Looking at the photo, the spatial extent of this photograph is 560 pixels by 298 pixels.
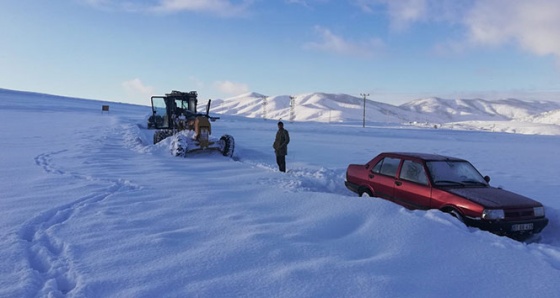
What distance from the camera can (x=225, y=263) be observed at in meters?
4.06

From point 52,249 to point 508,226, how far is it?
5960mm

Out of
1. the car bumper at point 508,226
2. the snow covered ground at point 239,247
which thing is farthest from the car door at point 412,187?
the snow covered ground at point 239,247

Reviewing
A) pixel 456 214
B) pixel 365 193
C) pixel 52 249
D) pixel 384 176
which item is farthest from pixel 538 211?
pixel 52 249

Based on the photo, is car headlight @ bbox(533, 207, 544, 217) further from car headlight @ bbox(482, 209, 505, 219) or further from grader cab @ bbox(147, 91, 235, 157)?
grader cab @ bbox(147, 91, 235, 157)

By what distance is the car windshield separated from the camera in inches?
278

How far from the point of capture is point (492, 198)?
6.33m

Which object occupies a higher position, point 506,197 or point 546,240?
point 506,197

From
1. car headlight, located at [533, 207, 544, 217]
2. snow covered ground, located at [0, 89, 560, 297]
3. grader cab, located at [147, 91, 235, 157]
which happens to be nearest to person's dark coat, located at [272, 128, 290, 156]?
snow covered ground, located at [0, 89, 560, 297]

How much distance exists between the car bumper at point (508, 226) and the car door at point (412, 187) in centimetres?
91

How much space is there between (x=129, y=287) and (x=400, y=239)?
297cm

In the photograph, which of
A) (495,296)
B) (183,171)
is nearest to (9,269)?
(495,296)

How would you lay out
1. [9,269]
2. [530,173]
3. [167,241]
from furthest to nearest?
[530,173] < [167,241] < [9,269]

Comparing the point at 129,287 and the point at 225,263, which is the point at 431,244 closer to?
the point at 225,263

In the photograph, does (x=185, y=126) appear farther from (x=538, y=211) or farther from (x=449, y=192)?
(x=538, y=211)
